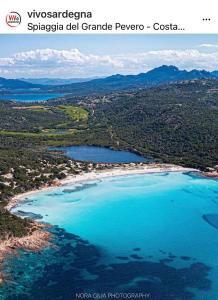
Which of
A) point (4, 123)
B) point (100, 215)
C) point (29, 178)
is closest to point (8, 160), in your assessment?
point (29, 178)

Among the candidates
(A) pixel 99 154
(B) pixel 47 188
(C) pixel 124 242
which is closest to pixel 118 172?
(B) pixel 47 188

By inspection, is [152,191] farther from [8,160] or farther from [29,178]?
[8,160]

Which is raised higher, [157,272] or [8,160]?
[8,160]

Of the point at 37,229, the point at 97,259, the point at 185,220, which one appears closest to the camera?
the point at 97,259

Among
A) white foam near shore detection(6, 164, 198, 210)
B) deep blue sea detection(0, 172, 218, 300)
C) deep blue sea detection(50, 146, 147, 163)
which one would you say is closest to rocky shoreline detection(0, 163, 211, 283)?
white foam near shore detection(6, 164, 198, 210)

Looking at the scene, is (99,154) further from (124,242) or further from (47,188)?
(124,242)

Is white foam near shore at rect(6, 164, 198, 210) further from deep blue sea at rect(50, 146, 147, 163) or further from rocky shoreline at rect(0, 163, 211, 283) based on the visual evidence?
deep blue sea at rect(50, 146, 147, 163)
